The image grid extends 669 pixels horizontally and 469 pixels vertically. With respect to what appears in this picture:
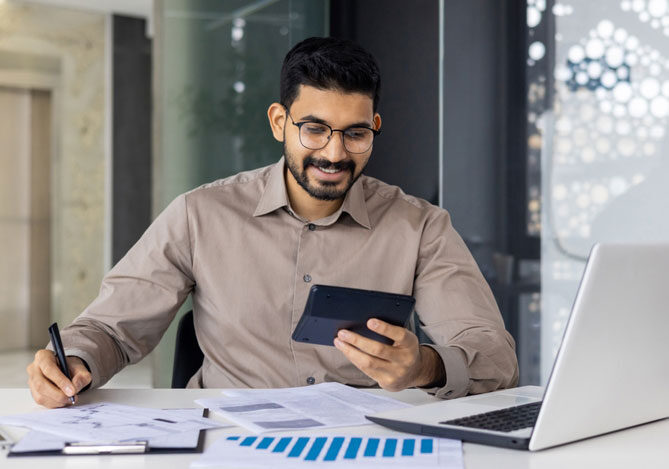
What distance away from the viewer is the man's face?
6.28 ft

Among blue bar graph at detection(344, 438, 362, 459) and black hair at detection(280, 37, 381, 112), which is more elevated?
black hair at detection(280, 37, 381, 112)

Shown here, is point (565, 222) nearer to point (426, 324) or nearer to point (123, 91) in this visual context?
point (426, 324)

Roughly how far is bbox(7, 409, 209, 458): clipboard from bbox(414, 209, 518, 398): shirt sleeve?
596mm

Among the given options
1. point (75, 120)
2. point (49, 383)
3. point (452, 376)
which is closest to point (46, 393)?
point (49, 383)

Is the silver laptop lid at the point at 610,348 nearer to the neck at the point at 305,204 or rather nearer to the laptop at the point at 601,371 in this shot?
the laptop at the point at 601,371

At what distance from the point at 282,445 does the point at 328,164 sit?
0.91 metres

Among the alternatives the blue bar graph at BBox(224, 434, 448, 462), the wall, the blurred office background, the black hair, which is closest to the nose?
the black hair

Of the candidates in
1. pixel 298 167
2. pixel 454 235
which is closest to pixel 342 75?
pixel 298 167

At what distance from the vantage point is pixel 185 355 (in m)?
2.03

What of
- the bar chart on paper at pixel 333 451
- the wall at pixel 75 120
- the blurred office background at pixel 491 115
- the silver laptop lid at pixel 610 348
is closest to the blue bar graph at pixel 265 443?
the bar chart on paper at pixel 333 451

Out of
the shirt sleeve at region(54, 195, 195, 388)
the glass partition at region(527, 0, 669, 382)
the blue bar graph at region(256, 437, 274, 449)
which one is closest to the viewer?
the blue bar graph at region(256, 437, 274, 449)

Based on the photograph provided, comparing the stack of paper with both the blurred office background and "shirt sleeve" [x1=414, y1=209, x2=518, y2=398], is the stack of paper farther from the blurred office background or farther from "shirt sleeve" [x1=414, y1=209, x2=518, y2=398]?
the blurred office background

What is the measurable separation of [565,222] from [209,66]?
183 cm

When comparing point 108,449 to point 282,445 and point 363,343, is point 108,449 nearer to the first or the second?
point 282,445
